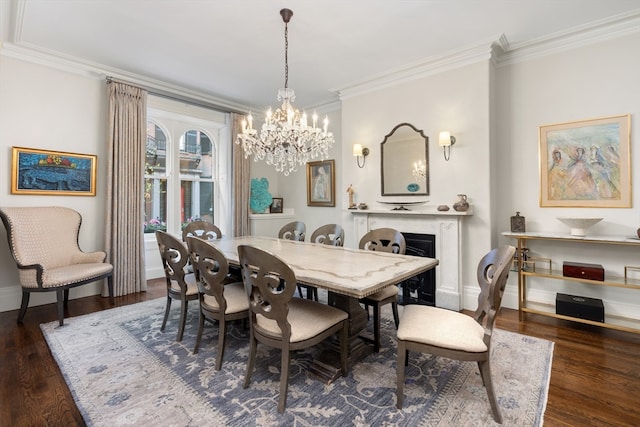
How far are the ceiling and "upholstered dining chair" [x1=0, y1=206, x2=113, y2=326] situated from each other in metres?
1.88

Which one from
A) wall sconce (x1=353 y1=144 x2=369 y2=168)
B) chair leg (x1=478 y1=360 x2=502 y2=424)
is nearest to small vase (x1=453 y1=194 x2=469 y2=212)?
wall sconce (x1=353 y1=144 x2=369 y2=168)

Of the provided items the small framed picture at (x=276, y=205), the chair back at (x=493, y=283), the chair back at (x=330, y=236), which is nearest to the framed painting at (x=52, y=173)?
the small framed picture at (x=276, y=205)

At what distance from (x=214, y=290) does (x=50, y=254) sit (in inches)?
102

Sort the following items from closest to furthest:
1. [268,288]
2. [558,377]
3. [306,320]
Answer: [268,288]
[306,320]
[558,377]

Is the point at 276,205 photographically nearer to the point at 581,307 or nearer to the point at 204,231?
the point at 204,231

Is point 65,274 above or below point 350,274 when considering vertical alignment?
below

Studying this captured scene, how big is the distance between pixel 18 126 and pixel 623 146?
635cm

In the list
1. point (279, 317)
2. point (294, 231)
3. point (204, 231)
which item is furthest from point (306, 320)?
point (204, 231)

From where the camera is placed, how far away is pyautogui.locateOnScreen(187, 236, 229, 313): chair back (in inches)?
81.0

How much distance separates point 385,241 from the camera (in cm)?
299

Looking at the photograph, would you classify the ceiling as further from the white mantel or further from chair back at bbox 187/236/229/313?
chair back at bbox 187/236/229/313

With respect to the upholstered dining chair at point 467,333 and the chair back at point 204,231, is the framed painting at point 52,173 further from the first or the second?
the upholstered dining chair at point 467,333

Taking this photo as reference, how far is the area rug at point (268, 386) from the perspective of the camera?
1705mm

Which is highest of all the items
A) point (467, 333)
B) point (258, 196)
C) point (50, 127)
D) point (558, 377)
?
point (50, 127)
